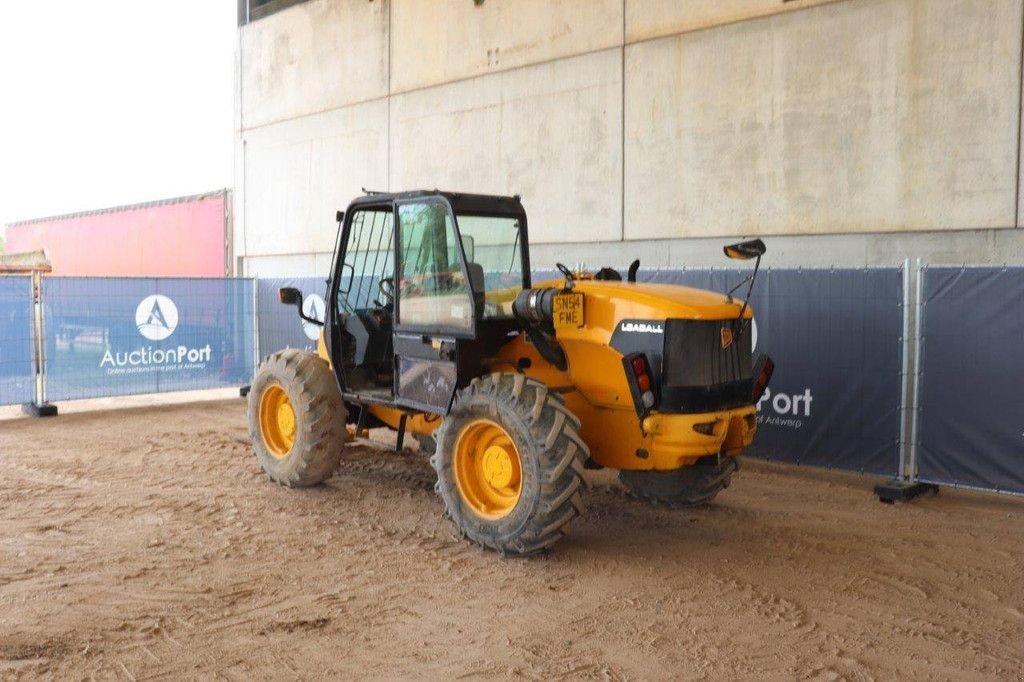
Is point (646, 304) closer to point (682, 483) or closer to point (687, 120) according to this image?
point (682, 483)

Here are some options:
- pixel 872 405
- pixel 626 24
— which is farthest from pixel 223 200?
pixel 872 405

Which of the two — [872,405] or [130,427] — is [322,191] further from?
[872,405]

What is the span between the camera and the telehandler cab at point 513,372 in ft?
19.3

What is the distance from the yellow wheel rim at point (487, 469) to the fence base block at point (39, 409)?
26.6 ft

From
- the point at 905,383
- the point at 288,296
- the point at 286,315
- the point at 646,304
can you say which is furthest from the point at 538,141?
the point at 646,304

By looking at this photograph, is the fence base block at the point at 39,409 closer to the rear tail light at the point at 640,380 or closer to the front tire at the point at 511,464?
the front tire at the point at 511,464

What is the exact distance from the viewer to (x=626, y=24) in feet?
39.0

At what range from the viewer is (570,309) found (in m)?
6.19

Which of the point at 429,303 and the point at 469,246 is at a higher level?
the point at 469,246

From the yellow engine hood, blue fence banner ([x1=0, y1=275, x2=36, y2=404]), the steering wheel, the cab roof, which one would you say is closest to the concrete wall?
the yellow engine hood

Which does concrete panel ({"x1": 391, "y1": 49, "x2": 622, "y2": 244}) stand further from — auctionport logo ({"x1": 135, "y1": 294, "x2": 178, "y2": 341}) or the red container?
the red container

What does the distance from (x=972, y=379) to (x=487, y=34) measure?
8.76 meters

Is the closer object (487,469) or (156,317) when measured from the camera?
(487,469)

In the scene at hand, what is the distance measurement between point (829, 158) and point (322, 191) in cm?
974
